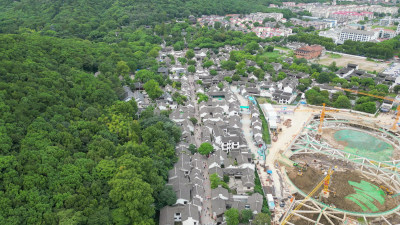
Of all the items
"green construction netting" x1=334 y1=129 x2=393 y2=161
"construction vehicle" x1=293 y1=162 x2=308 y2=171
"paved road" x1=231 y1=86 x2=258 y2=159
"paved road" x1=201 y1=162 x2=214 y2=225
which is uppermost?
"paved road" x1=231 y1=86 x2=258 y2=159

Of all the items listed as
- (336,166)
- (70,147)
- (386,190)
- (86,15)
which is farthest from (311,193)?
(86,15)

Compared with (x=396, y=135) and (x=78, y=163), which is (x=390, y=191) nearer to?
(x=396, y=135)

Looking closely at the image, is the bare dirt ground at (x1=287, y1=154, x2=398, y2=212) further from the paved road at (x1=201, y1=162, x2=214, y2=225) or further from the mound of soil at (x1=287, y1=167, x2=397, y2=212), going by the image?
the paved road at (x1=201, y1=162, x2=214, y2=225)

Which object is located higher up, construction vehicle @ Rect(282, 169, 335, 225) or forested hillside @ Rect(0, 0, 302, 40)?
forested hillside @ Rect(0, 0, 302, 40)

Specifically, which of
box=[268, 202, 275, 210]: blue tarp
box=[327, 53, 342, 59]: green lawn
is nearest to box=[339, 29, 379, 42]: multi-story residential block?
box=[327, 53, 342, 59]: green lawn

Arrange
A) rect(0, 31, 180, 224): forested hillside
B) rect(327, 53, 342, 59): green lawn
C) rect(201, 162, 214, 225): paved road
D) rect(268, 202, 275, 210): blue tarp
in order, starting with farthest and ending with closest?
rect(327, 53, 342, 59): green lawn
rect(268, 202, 275, 210): blue tarp
rect(201, 162, 214, 225): paved road
rect(0, 31, 180, 224): forested hillside

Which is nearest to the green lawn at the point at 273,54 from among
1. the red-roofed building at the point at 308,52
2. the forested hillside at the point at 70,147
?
the red-roofed building at the point at 308,52
